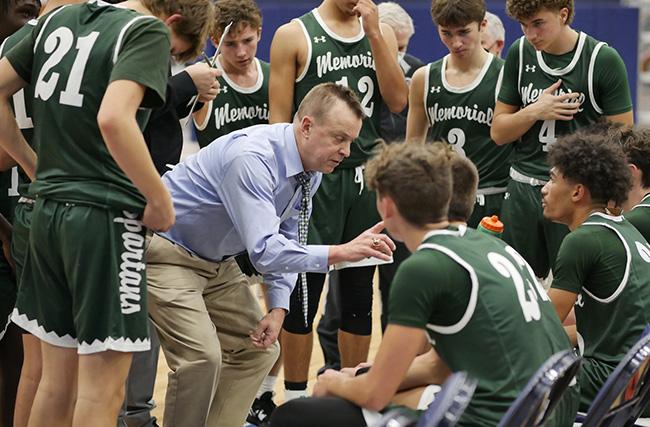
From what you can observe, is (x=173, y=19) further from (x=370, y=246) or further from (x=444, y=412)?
(x=444, y=412)

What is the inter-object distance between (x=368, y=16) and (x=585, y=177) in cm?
149

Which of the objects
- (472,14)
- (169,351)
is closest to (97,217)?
(169,351)

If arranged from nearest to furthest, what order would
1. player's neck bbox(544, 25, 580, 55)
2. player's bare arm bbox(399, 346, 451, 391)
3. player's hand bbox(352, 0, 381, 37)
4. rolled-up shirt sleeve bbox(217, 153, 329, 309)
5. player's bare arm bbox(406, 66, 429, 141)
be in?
player's bare arm bbox(399, 346, 451, 391) < rolled-up shirt sleeve bbox(217, 153, 329, 309) < player's neck bbox(544, 25, 580, 55) < player's hand bbox(352, 0, 381, 37) < player's bare arm bbox(406, 66, 429, 141)

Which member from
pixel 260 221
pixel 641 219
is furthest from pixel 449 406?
pixel 641 219

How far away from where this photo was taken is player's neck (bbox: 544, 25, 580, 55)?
363 cm

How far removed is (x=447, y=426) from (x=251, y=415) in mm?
2304

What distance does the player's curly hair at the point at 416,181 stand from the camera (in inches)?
80.8

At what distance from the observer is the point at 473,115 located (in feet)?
13.0

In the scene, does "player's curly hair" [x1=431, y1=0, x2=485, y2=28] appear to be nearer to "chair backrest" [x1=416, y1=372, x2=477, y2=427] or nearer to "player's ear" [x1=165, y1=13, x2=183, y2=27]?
"player's ear" [x1=165, y1=13, x2=183, y2=27]

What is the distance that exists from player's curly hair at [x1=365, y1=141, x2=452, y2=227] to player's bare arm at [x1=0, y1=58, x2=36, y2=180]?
3.83 ft

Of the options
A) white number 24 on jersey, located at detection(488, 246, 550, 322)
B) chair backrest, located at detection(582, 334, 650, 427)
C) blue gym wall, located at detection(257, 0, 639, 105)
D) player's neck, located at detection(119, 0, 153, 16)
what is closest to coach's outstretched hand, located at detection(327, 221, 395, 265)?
white number 24 on jersey, located at detection(488, 246, 550, 322)

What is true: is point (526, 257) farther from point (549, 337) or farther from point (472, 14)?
point (549, 337)

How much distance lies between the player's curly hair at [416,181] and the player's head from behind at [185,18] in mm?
841

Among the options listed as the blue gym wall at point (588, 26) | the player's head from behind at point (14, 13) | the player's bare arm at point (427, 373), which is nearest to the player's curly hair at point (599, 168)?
the player's bare arm at point (427, 373)
